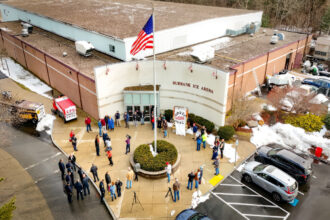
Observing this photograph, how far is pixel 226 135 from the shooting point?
21078 mm

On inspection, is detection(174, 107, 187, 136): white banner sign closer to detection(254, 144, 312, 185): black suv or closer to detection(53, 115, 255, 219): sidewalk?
detection(53, 115, 255, 219): sidewalk

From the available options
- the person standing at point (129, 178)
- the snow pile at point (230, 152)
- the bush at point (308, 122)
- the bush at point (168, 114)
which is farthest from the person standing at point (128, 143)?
the bush at point (308, 122)

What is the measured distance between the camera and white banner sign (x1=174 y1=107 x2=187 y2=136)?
21906mm

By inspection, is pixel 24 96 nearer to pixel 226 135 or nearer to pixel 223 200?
pixel 226 135

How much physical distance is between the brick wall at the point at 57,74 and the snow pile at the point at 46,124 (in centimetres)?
292

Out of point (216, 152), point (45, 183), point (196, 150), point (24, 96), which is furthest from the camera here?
point (24, 96)

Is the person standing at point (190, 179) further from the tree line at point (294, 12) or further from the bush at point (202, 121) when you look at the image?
the tree line at point (294, 12)

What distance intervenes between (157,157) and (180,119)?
4.82m

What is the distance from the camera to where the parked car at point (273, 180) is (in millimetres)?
15625

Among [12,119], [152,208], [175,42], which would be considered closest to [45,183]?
[152,208]

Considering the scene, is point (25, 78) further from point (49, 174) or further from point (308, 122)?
point (308, 122)

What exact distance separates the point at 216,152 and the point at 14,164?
1418cm

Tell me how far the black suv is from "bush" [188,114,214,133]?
4.32 meters

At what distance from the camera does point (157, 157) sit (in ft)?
60.0
